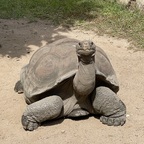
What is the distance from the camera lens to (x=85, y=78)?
3.83 m

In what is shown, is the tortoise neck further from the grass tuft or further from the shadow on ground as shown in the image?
the grass tuft

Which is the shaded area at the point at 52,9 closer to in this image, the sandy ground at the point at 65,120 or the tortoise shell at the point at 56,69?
the sandy ground at the point at 65,120

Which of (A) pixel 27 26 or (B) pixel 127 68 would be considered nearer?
(B) pixel 127 68

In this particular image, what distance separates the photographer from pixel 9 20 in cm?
765

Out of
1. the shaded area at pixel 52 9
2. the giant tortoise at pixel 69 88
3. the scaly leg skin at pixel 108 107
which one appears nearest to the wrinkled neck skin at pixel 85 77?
the giant tortoise at pixel 69 88

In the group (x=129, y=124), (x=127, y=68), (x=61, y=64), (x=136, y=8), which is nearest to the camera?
(x=61, y=64)

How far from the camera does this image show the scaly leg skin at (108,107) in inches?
161

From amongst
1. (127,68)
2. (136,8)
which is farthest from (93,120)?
(136,8)

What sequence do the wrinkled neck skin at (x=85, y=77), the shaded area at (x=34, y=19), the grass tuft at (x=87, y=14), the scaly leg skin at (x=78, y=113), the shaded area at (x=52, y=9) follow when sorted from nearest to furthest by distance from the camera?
the wrinkled neck skin at (x=85, y=77) < the scaly leg skin at (x=78, y=113) < the shaded area at (x=34, y=19) < the grass tuft at (x=87, y=14) < the shaded area at (x=52, y=9)

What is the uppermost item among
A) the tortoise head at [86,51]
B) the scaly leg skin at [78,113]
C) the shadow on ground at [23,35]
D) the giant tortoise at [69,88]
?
the tortoise head at [86,51]

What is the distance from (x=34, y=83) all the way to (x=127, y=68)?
78.1 inches

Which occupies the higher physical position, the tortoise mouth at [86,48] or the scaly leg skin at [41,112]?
the tortoise mouth at [86,48]

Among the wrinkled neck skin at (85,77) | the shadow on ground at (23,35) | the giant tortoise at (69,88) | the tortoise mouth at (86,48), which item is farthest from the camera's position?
the shadow on ground at (23,35)

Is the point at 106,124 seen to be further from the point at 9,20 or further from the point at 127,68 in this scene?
the point at 9,20
